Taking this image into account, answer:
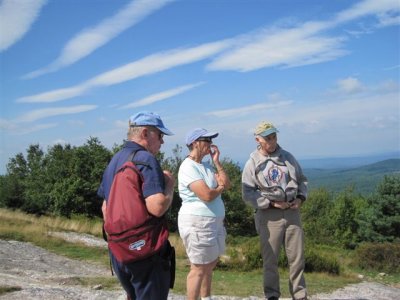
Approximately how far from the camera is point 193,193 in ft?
14.3

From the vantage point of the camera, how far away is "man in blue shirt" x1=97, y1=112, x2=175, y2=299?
2.86 meters

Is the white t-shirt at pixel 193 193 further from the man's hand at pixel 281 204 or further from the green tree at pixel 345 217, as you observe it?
the green tree at pixel 345 217

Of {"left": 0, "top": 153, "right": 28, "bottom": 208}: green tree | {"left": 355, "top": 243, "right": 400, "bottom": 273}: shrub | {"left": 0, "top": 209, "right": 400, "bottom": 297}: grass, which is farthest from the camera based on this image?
{"left": 0, "top": 153, "right": 28, "bottom": 208}: green tree

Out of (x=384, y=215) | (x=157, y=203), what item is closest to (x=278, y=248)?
(x=157, y=203)

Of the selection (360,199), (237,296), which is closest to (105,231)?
(237,296)

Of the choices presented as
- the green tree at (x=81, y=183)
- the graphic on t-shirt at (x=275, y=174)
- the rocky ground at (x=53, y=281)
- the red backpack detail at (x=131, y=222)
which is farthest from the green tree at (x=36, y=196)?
the red backpack detail at (x=131, y=222)

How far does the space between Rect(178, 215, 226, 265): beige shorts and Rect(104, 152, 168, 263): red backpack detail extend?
1.31 m

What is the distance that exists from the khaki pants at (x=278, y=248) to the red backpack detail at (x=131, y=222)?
2332 mm

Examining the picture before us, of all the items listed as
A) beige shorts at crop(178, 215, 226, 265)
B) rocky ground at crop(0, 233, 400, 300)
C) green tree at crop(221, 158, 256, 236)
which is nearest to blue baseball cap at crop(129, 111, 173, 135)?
beige shorts at crop(178, 215, 226, 265)

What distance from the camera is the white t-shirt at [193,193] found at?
4293 mm

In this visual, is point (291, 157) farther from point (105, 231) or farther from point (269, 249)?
point (105, 231)

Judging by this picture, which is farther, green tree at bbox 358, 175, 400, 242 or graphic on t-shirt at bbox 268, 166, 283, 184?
green tree at bbox 358, 175, 400, 242

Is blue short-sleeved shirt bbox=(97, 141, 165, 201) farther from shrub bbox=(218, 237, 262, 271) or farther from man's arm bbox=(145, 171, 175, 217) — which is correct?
shrub bbox=(218, 237, 262, 271)

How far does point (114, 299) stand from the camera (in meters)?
5.41
